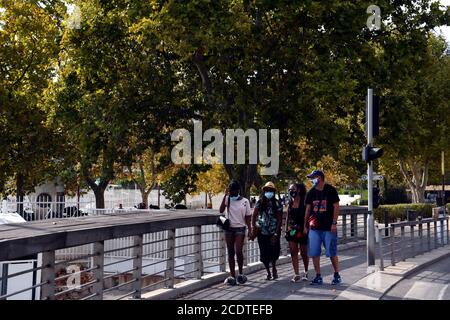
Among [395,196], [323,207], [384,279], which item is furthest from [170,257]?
[395,196]

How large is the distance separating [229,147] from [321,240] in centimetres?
1107

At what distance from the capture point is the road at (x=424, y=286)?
32.7 feet

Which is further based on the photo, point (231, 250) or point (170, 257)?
point (231, 250)

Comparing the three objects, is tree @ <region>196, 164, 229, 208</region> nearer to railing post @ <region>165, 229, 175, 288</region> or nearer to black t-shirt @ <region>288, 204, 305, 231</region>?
black t-shirt @ <region>288, 204, 305, 231</region>

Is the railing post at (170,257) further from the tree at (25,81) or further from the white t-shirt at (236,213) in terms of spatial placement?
the tree at (25,81)

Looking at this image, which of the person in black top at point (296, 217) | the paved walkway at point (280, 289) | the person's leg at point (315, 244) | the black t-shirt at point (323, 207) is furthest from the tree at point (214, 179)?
the black t-shirt at point (323, 207)

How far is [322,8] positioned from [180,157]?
333 inches

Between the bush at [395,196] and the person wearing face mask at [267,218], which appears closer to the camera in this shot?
the person wearing face mask at [267,218]

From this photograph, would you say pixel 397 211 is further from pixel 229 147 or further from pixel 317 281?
pixel 317 281

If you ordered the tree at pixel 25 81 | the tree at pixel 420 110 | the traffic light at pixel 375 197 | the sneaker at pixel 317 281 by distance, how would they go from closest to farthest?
the sneaker at pixel 317 281 → the traffic light at pixel 375 197 → the tree at pixel 420 110 → the tree at pixel 25 81

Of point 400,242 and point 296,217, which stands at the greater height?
point 296,217

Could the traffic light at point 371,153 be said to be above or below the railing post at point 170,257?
above

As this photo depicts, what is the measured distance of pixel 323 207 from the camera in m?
10.3

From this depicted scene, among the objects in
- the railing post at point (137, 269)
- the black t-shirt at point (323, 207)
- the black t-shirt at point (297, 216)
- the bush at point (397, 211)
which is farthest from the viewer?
the bush at point (397, 211)
